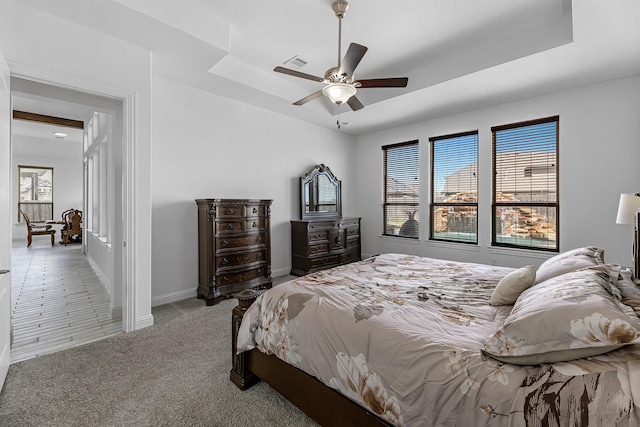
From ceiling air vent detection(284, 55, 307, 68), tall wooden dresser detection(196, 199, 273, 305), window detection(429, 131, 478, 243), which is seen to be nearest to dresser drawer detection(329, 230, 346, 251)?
tall wooden dresser detection(196, 199, 273, 305)

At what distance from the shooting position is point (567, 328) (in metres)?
1.11

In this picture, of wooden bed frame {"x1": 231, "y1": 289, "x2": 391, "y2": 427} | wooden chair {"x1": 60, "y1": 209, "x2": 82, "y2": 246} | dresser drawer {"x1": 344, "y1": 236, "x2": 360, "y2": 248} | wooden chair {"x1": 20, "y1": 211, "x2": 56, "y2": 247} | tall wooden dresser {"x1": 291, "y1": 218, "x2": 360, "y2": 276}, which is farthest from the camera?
wooden chair {"x1": 60, "y1": 209, "x2": 82, "y2": 246}

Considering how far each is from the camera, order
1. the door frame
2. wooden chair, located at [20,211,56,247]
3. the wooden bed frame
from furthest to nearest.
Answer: wooden chair, located at [20,211,56,247] → the door frame → the wooden bed frame

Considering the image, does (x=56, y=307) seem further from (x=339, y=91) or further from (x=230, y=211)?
(x=339, y=91)

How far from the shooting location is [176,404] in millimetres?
1919

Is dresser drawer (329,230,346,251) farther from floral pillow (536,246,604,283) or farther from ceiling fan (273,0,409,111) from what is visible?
floral pillow (536,246,604,283)

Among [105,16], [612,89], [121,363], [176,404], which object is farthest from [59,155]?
[612,89]

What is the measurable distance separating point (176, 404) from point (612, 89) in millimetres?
5488

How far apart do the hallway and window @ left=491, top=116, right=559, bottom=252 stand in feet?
17.3

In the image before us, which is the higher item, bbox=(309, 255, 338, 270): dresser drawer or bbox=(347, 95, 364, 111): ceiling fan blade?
bbox=(347, 95, 364, 111): ceiling fan blade

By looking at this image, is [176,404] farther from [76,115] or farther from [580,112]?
[76,115]

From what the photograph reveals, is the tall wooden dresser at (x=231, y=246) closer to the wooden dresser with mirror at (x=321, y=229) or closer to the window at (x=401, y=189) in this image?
the wooden dresser with mirror at (x=321, y=229)

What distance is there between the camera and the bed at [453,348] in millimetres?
1034

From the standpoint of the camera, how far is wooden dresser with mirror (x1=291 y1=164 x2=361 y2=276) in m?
5.08
